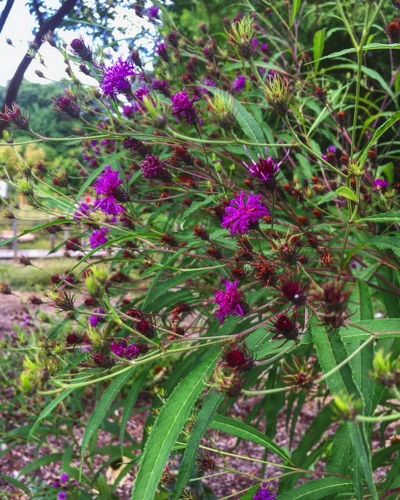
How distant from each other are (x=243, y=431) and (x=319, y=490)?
0.15 meters

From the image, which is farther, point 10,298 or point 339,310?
point 10,298

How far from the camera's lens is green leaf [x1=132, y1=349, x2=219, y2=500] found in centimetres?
70

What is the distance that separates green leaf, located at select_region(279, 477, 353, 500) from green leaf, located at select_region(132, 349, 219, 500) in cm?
28

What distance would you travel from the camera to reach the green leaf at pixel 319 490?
A: 95 cm

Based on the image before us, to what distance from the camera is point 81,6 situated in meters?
2.18

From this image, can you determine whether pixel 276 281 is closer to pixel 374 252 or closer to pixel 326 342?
pixel 326 342

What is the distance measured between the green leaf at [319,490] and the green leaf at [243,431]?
6cm

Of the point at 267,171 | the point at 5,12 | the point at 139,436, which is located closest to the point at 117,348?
the point at 267,171

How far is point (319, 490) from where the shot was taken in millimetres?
958

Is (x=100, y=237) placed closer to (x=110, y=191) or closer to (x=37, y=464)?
(x=110, y=191)

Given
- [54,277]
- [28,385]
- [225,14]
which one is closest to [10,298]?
[225,14]

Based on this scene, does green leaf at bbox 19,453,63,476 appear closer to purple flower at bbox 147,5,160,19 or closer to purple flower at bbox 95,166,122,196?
purple flower at bbox 95,166,122,196

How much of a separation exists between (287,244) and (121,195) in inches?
16.0

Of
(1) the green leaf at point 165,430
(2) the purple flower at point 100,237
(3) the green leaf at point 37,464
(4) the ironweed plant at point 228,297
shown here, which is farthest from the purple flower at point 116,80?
(3) the green leaf at point 37,464
